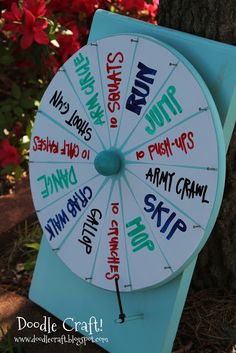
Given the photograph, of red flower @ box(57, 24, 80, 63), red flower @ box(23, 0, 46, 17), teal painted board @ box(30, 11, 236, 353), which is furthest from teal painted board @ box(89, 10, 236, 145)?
red flower @ box(57, 24, 80, 63)

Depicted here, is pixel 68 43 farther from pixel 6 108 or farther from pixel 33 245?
pixel 33 245

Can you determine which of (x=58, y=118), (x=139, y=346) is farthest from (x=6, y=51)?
(x=139, y=346)

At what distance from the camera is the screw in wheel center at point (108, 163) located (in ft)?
6.02

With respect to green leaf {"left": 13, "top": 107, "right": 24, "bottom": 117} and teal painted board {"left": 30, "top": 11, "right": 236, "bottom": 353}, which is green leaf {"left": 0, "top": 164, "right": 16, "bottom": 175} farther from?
teal painted board {"left": 30, "top": 11, "right": 236, "bottom": 353}

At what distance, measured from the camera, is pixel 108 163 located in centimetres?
184

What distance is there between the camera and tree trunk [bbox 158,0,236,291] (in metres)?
1.89

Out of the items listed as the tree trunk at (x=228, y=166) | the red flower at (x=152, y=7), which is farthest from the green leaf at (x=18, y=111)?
the tree trunk at (x=228, y=166)

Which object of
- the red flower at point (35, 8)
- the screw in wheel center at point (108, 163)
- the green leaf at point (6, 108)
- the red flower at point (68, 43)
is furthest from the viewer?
the green leaf at point (6, 108)

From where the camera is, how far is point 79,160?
2.00 m

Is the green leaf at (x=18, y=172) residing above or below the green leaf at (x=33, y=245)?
above

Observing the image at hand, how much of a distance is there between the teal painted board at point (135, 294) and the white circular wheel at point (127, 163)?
67mm

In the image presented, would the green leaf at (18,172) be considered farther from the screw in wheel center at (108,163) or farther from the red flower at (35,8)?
the screw in wheel center at (108,163)

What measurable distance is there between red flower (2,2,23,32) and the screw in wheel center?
896 mm

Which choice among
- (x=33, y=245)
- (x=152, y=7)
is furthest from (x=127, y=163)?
(x=152, y=7)
